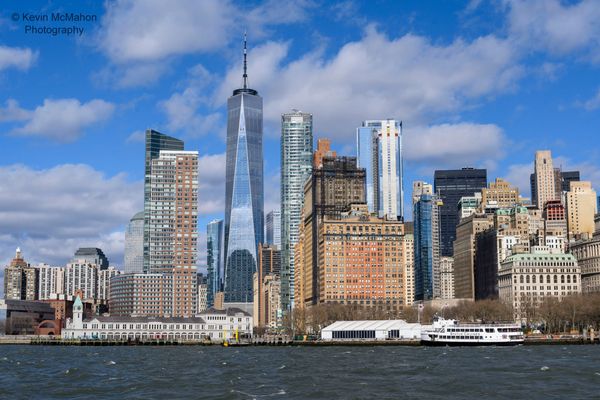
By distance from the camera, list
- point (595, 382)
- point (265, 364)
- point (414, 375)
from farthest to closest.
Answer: point (265, 364), point (414, 375), point (595, 382)

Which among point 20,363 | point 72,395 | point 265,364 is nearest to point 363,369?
point 265,364

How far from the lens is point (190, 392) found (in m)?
112

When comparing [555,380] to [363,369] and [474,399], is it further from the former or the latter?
[363,369]

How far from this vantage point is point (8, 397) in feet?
353

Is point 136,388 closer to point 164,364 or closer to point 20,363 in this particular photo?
point 164,364

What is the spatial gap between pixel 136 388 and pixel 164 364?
2102 inches

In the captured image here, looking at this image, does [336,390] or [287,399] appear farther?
[336,390]

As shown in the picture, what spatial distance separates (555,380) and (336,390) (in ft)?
102

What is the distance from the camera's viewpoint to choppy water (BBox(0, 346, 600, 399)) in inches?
4230

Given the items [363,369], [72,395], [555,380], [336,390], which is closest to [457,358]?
[363,369]

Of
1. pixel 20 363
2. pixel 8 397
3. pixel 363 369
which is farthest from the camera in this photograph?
pixel 20 363

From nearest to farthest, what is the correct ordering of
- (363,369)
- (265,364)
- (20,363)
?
(363,369) < (265,364) < (20,363)

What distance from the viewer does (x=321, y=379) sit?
412ft

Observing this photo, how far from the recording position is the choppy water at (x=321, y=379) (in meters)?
107
